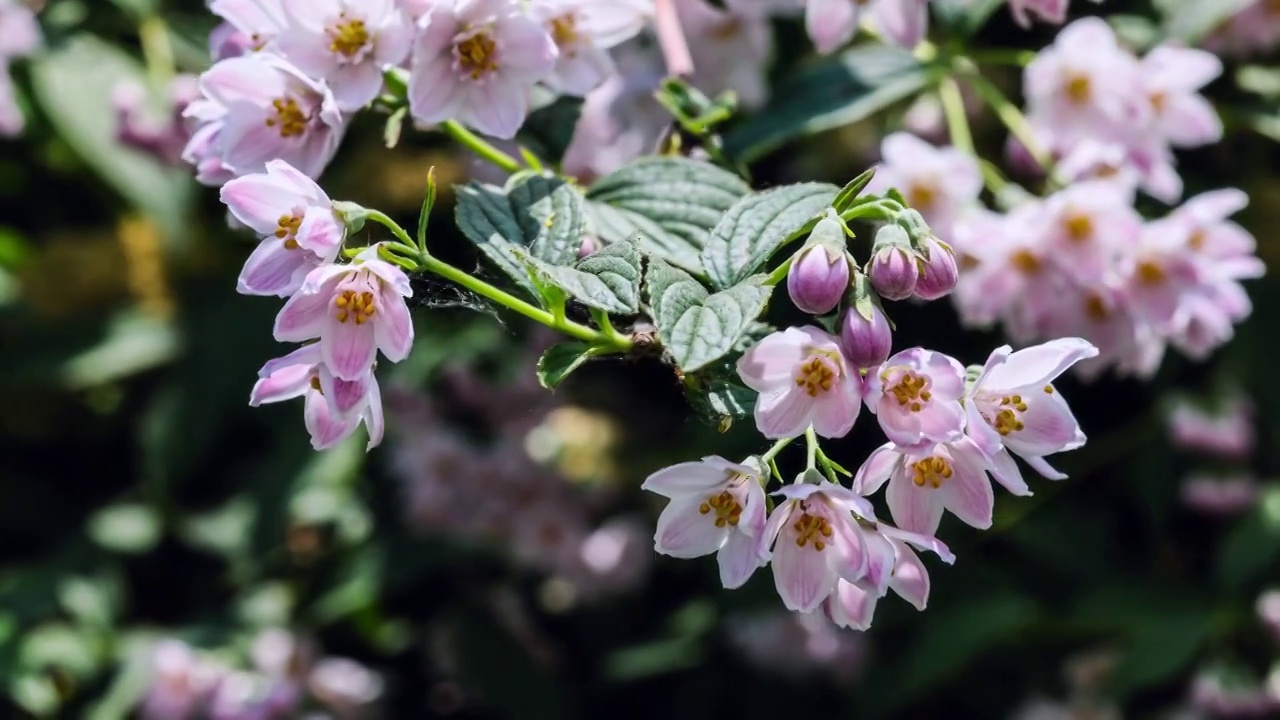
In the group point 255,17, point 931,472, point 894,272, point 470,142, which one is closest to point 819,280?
point 894,272

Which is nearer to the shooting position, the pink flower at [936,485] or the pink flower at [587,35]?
the pink flower at [936,485]

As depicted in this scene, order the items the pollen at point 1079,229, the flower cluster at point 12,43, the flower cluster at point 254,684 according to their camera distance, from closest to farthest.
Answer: the pollen at point 1079,229 < the flower cluster at point 12,43 < the flower cluster at point 254,684

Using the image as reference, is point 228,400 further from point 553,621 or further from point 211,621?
point 553,621

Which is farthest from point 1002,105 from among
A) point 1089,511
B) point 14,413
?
point 14,413

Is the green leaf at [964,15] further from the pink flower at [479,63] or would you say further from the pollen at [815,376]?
the pollen at [815,376]

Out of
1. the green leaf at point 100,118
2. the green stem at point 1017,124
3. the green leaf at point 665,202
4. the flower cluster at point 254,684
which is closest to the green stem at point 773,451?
the green leaf at point 665,202

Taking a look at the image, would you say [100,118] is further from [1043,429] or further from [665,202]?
[1043,429]

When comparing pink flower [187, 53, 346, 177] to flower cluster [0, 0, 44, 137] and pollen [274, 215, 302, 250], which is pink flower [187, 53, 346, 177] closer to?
pollen [274, 215, 302, 250]
